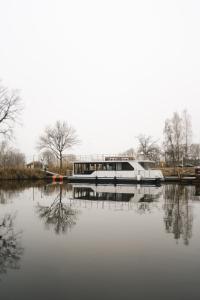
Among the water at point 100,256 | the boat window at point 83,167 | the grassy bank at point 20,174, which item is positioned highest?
the boat window at point 83,167

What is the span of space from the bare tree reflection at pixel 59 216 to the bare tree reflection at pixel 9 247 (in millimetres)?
1816

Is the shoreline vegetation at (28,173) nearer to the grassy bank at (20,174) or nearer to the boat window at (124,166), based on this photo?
the grassy bank at (20,174)

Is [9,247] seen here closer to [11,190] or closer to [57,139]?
[11,190]

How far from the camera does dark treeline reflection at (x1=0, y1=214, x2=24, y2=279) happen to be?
8.04m

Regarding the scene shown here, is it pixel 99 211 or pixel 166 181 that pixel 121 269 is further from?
pixel 166 181

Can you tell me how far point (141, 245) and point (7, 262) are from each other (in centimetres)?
451

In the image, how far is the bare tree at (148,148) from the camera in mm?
70500

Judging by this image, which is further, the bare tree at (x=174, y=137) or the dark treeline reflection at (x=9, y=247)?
the bare tree at (x=174, y=137)

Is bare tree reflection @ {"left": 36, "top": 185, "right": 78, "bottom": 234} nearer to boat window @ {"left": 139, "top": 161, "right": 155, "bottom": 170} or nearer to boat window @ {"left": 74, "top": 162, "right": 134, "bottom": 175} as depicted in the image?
boat window @ {"left": 74, "top": 162, "right": 134, "bottom": 175}

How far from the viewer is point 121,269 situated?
770 cm

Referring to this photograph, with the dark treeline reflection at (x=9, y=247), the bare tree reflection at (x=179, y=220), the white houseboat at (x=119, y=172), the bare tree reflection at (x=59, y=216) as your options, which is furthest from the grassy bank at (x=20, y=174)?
the dark treeline reflection at (x=9, y=247)

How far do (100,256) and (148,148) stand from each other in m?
64.0

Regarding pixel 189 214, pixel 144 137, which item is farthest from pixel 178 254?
pixel 144 137

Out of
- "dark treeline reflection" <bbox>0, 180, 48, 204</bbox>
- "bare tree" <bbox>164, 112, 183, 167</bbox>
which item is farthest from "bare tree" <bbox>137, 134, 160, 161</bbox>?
"dark treeline reflection" <bbox>0, 180, 48, 204</bbox>
